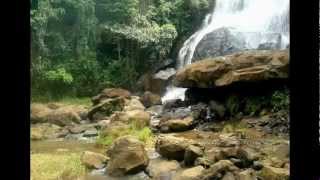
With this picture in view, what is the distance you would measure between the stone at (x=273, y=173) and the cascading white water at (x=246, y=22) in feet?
15.7

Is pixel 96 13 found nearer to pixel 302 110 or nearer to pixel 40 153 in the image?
pixel 40 153

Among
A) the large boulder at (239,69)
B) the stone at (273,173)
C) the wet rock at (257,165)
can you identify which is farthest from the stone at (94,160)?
the large boulder at (239,69)

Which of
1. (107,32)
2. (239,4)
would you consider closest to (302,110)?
(107,32)

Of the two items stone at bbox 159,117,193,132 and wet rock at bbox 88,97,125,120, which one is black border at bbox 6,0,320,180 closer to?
stone at bbox 159,117,193,132

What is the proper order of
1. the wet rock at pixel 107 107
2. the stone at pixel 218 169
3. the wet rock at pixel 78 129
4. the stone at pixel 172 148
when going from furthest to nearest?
the wet rock at pixel 107 107, the wet rock at pixel 78 129, the stone at pixel 172 148, the stone at pixel 218 169

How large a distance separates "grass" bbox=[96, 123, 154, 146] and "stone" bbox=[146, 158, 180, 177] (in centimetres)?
114

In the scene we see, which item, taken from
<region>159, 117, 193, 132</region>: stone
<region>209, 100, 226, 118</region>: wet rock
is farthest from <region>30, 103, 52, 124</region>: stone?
<region>209, 100, 226, 118</region>: wet rock

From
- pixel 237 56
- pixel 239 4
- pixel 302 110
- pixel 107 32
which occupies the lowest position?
pixel 302 110

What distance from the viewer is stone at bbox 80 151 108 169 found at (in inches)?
197

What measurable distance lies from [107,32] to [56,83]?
180cm

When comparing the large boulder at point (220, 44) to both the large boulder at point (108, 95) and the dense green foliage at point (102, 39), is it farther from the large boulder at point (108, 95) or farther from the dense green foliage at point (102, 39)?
the large boulder at point (108, 95)

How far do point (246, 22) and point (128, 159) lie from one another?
6715 mm

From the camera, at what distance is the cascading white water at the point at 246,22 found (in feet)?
30.2

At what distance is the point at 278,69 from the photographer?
6633mm
